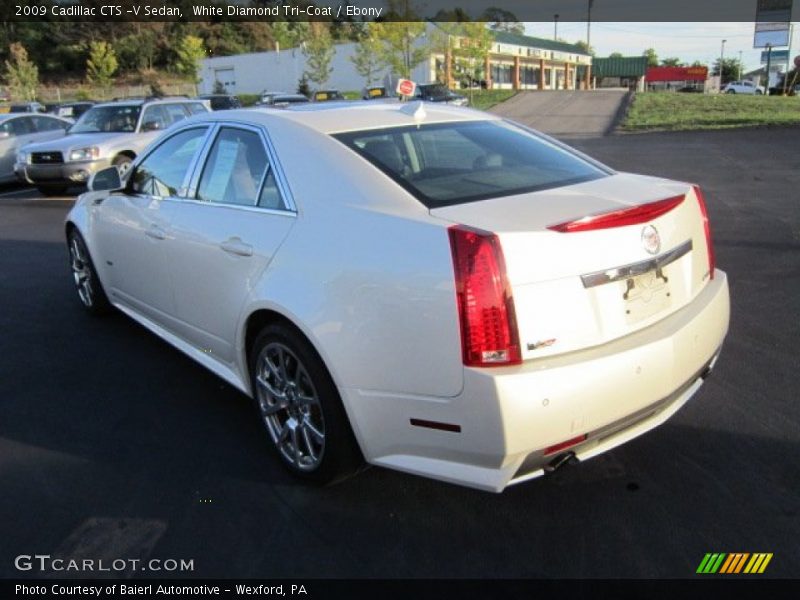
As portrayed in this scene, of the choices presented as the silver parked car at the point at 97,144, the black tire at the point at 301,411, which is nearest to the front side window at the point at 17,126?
the silver parked car at the point at 97,144

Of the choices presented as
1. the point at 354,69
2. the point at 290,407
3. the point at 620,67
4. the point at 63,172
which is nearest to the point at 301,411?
the point at 290,407

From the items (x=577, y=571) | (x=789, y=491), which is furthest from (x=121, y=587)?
(x=789, y=491)

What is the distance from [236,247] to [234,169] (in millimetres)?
541

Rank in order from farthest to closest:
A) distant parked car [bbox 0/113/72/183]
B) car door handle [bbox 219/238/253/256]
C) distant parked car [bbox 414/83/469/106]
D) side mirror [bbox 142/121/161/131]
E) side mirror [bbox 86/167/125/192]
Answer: distant parked car [bbox 414/83/469/106] < distant parked car [bbox 0/113/72/183] < side mirror [bbox 142/121/161/131] < side mirror [bbox 86/167/125/192] < car door handle [bbox 219/238/253/256]

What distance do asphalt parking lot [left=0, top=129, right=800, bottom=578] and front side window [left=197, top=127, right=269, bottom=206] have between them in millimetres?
1267

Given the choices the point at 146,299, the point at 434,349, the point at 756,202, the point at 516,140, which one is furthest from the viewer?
the point at 756,202

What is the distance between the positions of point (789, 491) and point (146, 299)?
381 centimetres

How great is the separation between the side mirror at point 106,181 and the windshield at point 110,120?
858cm

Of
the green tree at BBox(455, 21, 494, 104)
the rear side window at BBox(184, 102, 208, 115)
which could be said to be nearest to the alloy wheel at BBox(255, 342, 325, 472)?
the rear side window at BBox(184, 102, 208, 115)

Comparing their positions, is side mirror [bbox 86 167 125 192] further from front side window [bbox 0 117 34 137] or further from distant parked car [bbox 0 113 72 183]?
front side window [bbox 0 117 34 137]

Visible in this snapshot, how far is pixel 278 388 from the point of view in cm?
327

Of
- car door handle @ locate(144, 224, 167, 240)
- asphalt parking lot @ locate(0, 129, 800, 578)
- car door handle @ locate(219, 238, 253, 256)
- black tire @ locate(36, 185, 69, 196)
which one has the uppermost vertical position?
car door handle @ locate(219, 238, 253, 256)

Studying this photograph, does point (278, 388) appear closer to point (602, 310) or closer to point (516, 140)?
point (602, 310)

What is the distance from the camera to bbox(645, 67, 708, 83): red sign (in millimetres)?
83938
